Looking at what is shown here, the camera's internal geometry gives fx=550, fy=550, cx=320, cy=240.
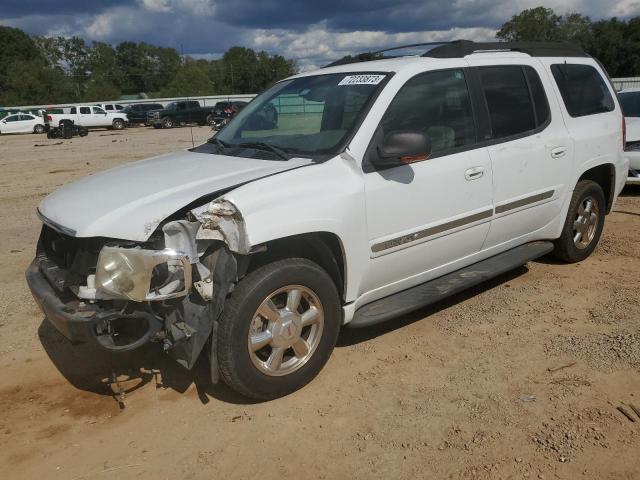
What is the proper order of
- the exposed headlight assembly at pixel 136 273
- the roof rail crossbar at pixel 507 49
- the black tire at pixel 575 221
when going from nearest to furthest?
the exposed headlight assembly at pixel 136 273
the roof rail crossbar at pixel 507 49
the black tire at pixel 575 221

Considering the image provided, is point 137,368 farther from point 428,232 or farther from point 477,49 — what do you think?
point 477,49

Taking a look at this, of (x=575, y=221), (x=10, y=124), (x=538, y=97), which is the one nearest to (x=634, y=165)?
(x=575, y=221)

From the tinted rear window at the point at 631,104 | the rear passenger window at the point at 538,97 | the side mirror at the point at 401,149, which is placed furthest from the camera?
the tinted rear window at the point at 631,104

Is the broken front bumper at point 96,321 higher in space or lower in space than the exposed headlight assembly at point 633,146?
lower

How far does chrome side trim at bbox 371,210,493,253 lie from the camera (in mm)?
3528

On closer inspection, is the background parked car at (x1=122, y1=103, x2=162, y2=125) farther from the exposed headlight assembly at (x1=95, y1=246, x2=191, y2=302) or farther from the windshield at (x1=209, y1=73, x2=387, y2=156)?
Result: the exposed headlight assembly at (x1=95, y1=246, x2=191, y2=302)

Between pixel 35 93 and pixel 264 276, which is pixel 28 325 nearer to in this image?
pixel 264 276

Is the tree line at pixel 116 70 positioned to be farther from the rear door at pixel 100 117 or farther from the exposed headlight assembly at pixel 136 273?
the exposed headlight assembly at pixel 136 273

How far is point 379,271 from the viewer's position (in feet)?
11.8

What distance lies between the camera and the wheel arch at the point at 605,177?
5.35 meters

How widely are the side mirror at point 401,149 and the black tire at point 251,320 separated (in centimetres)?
79

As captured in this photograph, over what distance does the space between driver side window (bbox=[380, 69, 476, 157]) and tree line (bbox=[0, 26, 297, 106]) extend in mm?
72805

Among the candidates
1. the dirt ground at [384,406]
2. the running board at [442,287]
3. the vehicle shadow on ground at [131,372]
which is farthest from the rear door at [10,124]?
the running board at [442,287]

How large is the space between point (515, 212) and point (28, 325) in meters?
4.07
